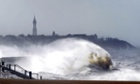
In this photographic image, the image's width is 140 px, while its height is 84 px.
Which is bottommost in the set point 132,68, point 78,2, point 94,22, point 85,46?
point 132,68

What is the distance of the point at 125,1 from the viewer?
4.14 feet

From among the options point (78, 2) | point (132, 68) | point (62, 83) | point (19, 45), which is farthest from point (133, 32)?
point (62, 83)

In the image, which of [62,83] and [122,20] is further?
[122,20]

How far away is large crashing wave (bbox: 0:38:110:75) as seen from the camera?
1200 millimetres

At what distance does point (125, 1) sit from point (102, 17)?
144 millimetres

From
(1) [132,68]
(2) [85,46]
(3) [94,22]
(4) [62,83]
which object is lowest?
(4) [62,83]

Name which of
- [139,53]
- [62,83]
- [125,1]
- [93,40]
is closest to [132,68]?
[139,53]

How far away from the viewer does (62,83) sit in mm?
363

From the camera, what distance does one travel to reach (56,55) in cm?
123

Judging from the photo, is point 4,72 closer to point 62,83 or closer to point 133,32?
point 133,32

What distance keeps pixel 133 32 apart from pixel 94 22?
0.21m

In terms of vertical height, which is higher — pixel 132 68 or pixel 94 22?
pixel 94 22

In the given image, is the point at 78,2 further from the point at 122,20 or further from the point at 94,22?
the point at 122,20

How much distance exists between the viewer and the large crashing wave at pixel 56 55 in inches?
47.3
